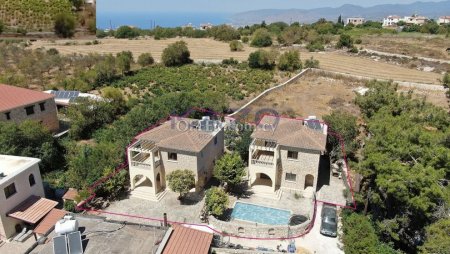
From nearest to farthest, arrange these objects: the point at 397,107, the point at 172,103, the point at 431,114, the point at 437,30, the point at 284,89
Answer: the point at 431,114 → the point at 397,107 → the point at 172,103 → the point at 284,89 → the point at 437,30

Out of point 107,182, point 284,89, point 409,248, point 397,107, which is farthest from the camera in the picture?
point 284,89

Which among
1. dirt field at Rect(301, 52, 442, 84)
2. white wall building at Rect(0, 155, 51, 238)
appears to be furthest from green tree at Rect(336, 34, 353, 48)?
white wall building at Rect(0, 155, 51, 238)

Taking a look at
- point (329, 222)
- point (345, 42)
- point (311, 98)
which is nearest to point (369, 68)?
point (345, 42)

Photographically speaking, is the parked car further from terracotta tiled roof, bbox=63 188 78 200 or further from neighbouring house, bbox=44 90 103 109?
neighbouring house, bbox=44 90 103 109

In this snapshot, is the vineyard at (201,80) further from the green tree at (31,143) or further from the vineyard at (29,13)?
the vineyard at (29,13)

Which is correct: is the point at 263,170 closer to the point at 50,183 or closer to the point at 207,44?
the point at 50,183

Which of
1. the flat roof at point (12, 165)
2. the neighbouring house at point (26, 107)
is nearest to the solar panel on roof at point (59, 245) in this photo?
the flat roof at point (12, 165)

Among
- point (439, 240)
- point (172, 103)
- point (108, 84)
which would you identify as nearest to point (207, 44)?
point (108, 84)
